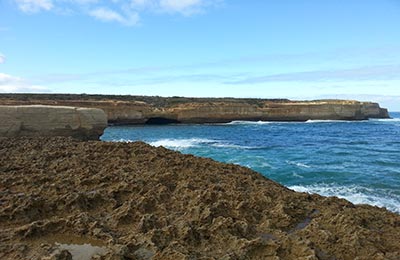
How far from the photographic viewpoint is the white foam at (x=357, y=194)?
9.87 meters

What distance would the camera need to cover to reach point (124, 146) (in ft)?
33.0

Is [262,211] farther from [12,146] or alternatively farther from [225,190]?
[12,146]

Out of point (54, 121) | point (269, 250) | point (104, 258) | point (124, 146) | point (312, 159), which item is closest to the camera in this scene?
point (104, 258)

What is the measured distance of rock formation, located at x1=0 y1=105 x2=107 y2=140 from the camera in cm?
1443

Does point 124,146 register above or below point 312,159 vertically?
above

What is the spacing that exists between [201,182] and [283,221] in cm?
183

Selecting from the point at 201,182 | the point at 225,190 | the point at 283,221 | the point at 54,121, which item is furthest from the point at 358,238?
the point at 54,121

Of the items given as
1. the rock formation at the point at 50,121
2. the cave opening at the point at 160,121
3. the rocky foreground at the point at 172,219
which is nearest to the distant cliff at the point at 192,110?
the cave opening at the point at 160,121

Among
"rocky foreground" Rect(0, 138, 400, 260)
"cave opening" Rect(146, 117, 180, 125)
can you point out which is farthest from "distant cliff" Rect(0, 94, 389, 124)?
"rocky foreground" Rect(0, 138, 400, 260)

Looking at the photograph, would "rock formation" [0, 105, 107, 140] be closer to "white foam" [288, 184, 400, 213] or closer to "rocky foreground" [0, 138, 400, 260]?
"rocky foreground" [0, 138, 400, 260]

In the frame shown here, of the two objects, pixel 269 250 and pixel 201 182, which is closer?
pixel 269 250

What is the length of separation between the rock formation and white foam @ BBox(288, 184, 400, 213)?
32.7 feet

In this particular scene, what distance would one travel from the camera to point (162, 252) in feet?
12.5

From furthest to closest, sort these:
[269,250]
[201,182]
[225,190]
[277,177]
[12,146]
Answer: [277,177] → [12,146] → [201,182] → [225,190] → [269,250]
